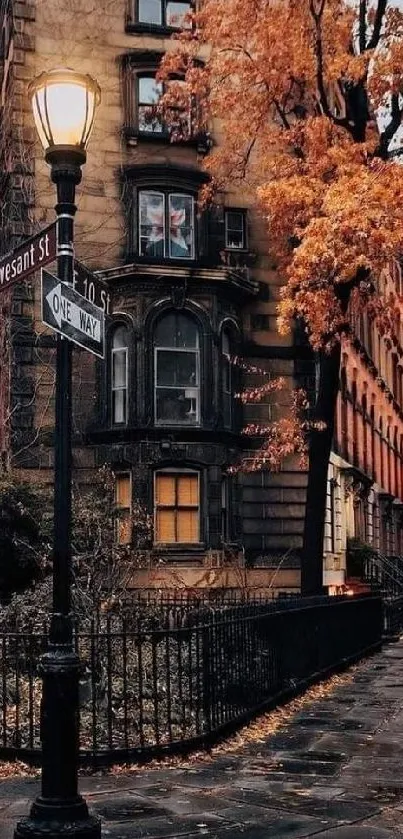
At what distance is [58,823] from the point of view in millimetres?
6020

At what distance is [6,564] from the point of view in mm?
20203

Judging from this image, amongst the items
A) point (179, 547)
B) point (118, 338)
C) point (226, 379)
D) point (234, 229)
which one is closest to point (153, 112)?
point (234, 229)

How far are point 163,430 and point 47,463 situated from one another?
2.83m

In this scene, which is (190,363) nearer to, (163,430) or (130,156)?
(163,430)

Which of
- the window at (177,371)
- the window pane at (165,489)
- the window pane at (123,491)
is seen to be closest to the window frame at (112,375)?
the window at (177,371)

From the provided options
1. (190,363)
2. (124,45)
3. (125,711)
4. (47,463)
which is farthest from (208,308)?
(125,711)

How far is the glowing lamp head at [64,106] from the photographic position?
6.56m

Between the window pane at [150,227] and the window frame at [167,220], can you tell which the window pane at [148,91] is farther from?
the window pane at [150,227]

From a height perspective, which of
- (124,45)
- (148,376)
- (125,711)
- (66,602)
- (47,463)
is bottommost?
(125,711)

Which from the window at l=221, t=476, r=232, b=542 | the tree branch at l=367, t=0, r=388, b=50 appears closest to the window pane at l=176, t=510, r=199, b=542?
the window at l=221, t=476, r=232, b=542

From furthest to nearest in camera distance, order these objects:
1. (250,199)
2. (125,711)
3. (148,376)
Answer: (250,199) < (148,376) < (125,711)

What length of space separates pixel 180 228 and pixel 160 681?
16927mm

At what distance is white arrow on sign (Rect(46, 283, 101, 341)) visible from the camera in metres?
6.55

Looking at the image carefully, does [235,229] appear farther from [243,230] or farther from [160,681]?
[160,681]
